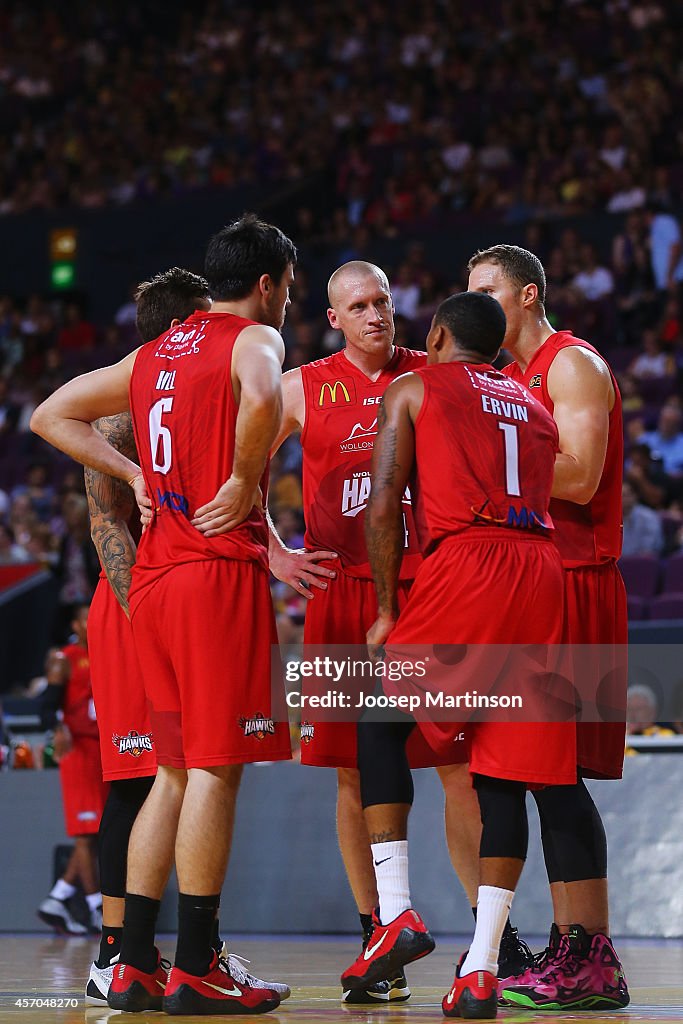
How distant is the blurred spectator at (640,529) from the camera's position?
1129 centimetres

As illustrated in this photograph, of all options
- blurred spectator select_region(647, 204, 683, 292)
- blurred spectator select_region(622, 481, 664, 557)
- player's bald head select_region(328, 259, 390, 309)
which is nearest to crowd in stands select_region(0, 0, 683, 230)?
blurred spectator select_region(647, 204, 683, 292)

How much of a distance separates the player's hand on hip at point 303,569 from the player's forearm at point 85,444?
0.78 metres

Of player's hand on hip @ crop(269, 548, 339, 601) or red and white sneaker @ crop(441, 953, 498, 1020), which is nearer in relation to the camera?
red and white sneaker @ crop(441, 953, 498, 1020)

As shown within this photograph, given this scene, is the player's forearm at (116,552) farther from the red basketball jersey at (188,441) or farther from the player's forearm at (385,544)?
the player's forearm at (385,544)

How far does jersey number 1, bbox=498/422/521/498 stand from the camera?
14.4 ft

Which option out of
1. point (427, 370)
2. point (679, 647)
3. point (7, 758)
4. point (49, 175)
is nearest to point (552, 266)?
point (679, 647)

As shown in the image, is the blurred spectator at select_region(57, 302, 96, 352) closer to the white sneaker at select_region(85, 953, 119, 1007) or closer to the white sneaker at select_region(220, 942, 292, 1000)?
the white sneaker at select_region(85, 953, 119, 1007)

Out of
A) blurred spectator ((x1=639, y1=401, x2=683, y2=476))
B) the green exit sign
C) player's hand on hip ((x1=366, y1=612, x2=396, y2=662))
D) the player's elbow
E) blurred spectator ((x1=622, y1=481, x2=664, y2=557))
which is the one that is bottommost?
player's hand on hip ((x1=366, y1=612, x2=396, y2=662))

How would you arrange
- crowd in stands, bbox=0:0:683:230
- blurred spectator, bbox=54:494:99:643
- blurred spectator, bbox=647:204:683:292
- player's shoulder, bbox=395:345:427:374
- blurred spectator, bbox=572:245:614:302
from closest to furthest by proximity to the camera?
player's shoulder, bbox=395:345:427:374 → blurred spectator, bbox=54:494:99:643 → blurred spectator, bbox=647:204:683:292 → blurred spectator, bbox=572:245:614:302 → crowd in stands, bbox=0:0:683:230

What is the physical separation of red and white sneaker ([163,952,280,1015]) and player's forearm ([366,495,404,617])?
1.20 metres

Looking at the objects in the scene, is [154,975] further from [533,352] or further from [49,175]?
[49,175]

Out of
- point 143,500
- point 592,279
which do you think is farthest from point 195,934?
point 592,279

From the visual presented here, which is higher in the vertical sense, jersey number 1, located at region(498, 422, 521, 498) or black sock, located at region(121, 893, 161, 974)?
jersey number 1, located at region(498, 422, 521, 498)

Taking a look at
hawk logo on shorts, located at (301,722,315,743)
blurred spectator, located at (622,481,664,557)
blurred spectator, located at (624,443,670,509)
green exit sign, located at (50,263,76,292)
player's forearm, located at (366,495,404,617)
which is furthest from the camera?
green exit sign, located at (50,263,76,292)
